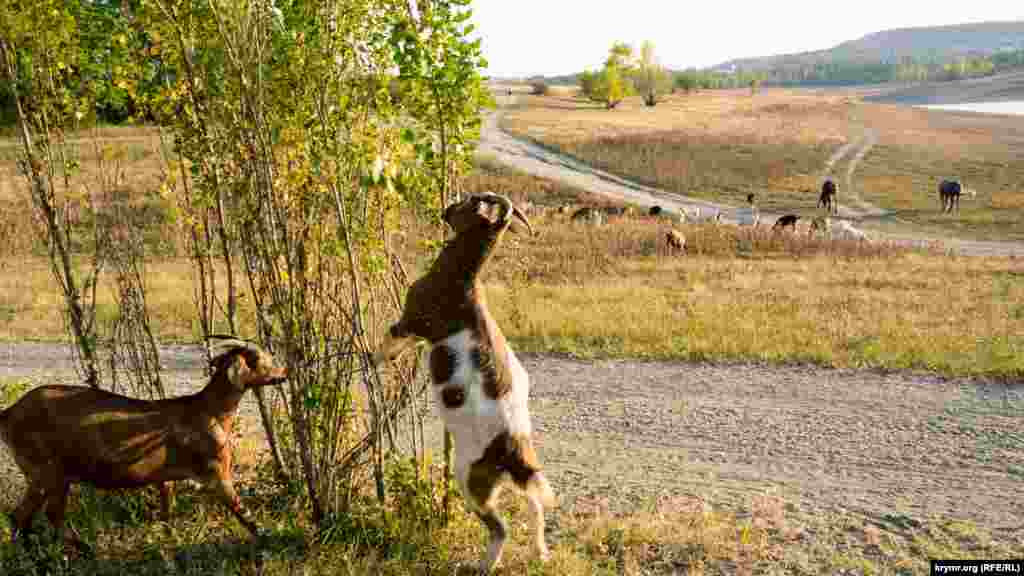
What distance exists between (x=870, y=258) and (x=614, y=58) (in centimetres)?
7385

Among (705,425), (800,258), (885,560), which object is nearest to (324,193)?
(885,560)

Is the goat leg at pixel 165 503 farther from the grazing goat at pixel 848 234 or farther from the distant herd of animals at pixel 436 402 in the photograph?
the grazing goat at pixel 848 234

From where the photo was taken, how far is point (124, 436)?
499 centimetres

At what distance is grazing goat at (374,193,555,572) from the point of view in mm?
4723

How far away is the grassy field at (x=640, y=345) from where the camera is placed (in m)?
5.55

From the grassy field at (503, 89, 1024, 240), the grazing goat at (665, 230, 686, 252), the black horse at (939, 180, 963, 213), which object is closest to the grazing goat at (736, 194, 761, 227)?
the grassy field at (503, 89, 1024, 240)

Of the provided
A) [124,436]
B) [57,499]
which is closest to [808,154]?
[124,436]

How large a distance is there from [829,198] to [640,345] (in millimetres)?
25548

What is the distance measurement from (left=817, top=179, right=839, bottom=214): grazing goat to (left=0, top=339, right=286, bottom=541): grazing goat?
32965 mm

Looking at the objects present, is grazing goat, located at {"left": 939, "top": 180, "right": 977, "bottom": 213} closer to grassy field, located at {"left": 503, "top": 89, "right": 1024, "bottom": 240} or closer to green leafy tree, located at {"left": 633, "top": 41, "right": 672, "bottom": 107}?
grassy field, located at {"left": 503, "top": 89, "right": 1024, "bottom": 240}

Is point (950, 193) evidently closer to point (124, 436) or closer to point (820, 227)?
point (820, 227)

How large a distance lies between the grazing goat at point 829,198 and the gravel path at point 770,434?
986 inches

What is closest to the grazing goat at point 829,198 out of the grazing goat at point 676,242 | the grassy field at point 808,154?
the grassy field at point 808,154

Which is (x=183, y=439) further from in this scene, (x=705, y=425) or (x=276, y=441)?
(x=705, y=425)
